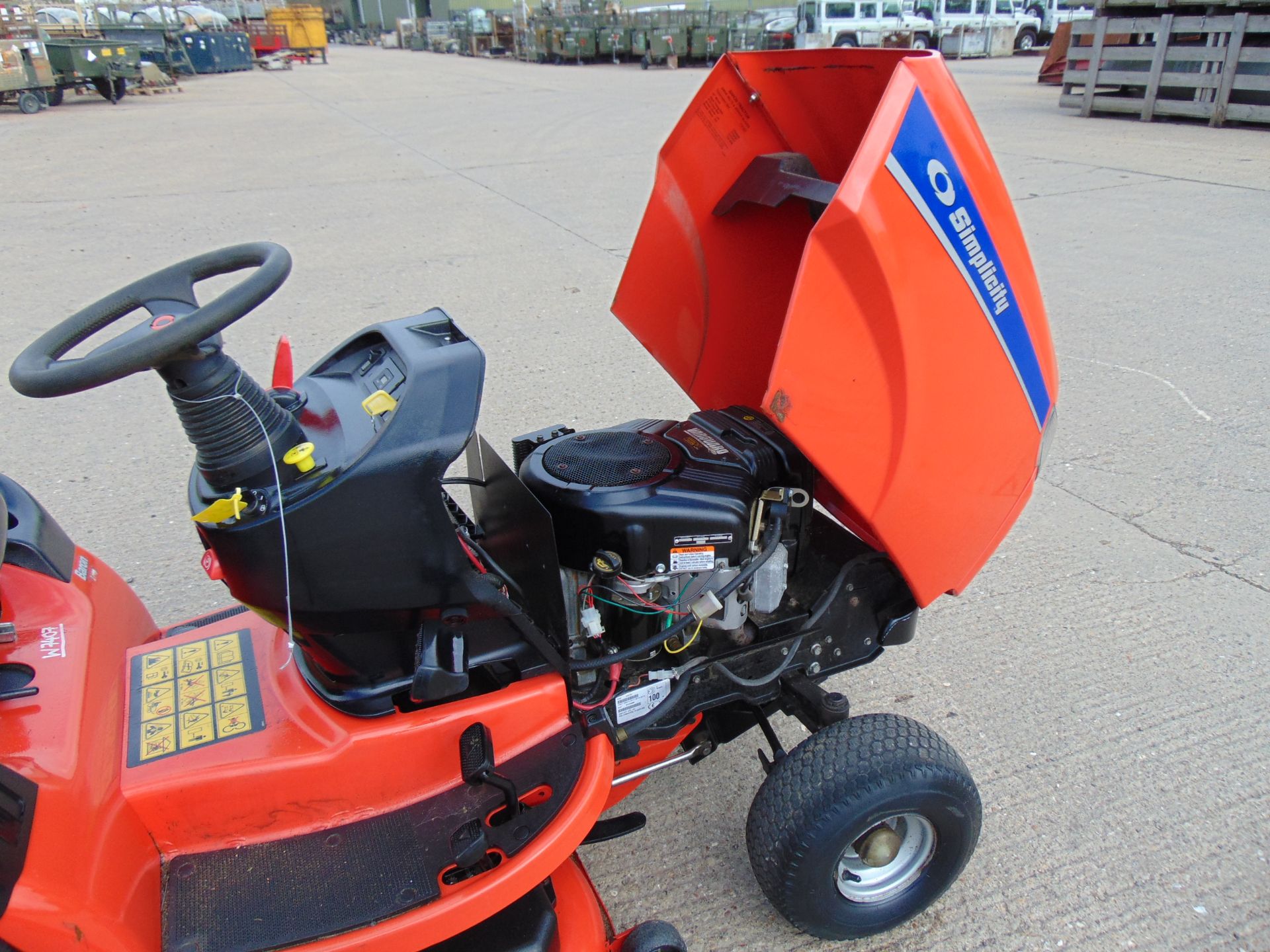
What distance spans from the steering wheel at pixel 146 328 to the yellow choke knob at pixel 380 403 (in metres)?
0.21

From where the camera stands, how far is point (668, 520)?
158 centimetres

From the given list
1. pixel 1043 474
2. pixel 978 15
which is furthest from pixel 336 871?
pixel 978 15

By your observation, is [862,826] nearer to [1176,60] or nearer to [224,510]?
[224,510]

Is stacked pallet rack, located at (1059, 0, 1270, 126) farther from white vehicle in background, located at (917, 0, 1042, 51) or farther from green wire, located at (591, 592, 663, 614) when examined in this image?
green wire, located at (591, 592, 663, 614)

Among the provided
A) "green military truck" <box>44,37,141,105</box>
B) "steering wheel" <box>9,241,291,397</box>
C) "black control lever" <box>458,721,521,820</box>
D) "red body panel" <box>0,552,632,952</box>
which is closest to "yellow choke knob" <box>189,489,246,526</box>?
"steering wheel" <box>9,241,291,397</box>

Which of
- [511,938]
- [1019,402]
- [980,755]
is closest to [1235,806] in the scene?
[980,755]

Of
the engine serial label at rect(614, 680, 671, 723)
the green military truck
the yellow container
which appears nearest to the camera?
the engine serial label at rect(614, 680, 671, 723)

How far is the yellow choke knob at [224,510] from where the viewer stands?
1291 mm

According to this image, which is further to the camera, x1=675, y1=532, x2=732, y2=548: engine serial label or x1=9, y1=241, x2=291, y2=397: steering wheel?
x1=675, y1=532, x2=732, y2=548: engine serial label

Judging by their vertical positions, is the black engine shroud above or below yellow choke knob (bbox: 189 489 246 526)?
below

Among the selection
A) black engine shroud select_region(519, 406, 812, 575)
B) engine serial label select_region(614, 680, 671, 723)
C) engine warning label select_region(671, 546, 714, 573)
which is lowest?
engine serial label select_region(614, 680, 671, 723)

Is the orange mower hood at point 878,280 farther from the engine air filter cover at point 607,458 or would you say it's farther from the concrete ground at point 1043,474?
the concrete ground at point 1043,474

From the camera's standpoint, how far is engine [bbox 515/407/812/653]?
159 cm

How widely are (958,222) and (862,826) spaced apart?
1100 millimetres
